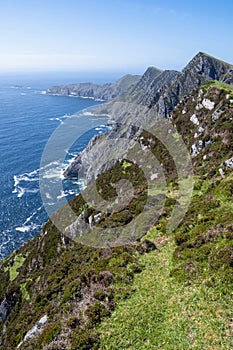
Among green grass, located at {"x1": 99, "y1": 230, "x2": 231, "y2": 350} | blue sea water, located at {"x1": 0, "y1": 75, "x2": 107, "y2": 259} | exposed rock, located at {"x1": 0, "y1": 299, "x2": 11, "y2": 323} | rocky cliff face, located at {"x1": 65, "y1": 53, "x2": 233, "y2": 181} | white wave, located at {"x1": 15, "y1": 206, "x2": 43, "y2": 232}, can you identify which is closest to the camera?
green grass, located at {"x1": 99, "y1": 230, "x2": 231, "y2": 350}

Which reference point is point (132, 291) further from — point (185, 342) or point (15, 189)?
point (15, 189)

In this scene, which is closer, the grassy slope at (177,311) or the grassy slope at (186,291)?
the grassy slope at (177,311)

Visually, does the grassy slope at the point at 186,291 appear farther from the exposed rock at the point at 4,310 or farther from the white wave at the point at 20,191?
the white wave at the point at 20,191

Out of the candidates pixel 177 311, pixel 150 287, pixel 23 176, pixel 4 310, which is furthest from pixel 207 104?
pixel 23 176

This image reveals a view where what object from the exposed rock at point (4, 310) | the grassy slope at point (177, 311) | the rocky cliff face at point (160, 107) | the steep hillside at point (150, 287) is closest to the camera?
the grassy slope at point (177, 311)

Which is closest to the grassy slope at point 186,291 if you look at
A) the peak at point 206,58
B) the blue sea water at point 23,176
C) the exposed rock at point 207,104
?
the exposed rock at point 207,104

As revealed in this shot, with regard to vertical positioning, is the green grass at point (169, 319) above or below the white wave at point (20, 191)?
above

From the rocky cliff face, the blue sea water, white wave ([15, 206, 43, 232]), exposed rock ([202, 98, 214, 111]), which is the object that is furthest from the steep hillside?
the rocky cliff face

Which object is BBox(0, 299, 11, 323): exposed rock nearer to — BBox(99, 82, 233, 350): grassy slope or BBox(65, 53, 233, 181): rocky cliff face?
BBox(99, 82, 233, 350): grassy slope

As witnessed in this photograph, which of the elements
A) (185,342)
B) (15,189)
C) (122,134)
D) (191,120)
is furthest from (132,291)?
(122,134)

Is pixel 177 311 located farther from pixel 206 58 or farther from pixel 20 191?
pixel 206 58
